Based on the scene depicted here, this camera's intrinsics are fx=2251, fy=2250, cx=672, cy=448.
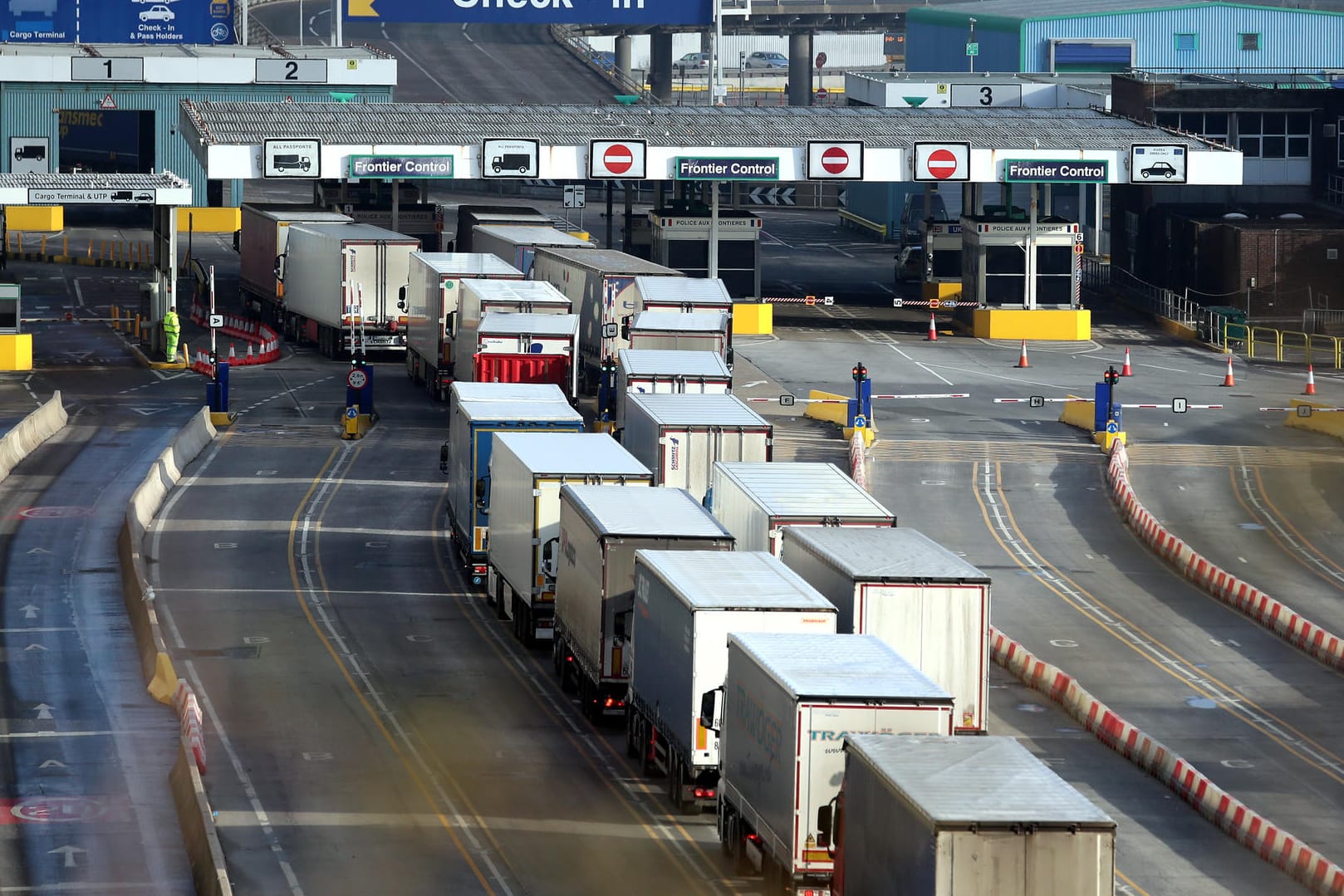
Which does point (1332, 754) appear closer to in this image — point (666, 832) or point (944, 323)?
point (666, 832)

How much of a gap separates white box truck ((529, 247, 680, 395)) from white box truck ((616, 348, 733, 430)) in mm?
8290

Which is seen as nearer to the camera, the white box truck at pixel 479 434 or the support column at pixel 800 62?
the white box truck at pixel 479 434

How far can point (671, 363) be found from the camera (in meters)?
49.2

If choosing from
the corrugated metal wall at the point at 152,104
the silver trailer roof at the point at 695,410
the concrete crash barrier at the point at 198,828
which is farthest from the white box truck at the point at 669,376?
the corrugated metal wall at the point at 152,104

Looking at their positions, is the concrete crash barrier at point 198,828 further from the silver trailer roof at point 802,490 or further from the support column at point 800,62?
the support column at point 800,62

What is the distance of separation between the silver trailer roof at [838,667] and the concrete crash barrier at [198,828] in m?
6.34

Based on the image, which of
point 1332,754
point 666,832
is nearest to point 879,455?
point 1332,754

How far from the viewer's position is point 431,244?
8200 centimetres

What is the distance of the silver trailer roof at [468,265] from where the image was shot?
200ft

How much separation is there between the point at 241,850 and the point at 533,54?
123m

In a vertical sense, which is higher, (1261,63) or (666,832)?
(1261,63)

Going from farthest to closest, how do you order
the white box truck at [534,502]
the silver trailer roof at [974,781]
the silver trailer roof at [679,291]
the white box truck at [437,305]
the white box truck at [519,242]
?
the white box truck at [519,242] < the white box truck at [437,305] < the silver trailer roof at [679,291] < the white box truck at [534,502] < the silver trailer roof at [974,781]

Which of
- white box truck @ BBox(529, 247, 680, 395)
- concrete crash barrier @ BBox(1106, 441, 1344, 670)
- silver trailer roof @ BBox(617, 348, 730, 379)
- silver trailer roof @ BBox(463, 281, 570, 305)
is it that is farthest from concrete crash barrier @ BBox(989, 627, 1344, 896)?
white box truck @ BBox(529, 247, 680, 395)

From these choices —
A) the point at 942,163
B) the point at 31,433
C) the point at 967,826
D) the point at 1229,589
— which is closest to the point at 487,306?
the point at 31,433
